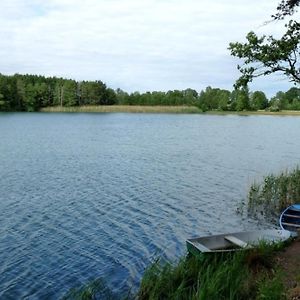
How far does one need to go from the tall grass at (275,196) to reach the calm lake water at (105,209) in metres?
1.04

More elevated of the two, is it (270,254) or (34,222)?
(270,254)

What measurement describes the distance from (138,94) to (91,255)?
145756 millimetres

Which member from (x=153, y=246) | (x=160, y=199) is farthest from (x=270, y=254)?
(x=160, y=199)

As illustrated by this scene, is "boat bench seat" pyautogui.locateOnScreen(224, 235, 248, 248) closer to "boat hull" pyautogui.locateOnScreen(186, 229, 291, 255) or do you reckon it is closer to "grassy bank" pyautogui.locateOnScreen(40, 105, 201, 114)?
"boat hull" pyautogui.locateOnScreen(186, 229, 291, 255)

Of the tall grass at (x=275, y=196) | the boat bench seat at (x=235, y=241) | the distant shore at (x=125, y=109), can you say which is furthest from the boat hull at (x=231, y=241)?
the distant shore at (x=125, y=109)

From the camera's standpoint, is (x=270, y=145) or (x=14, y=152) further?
(x=270, y=145)

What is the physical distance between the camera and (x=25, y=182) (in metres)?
24.5

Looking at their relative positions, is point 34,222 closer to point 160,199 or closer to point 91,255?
point 91,255

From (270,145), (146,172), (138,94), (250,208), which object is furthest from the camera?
(138,94)

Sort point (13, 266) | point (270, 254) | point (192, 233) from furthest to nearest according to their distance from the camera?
point (192, 233) → point (13, 266) → point (270, 254)

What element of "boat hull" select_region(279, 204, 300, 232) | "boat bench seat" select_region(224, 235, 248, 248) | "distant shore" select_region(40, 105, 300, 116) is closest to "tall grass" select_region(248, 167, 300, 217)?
"boat hull" select_region(279, 204, 300, 232)

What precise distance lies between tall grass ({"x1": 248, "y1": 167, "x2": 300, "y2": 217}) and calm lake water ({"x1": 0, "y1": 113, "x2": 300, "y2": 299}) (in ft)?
3.40

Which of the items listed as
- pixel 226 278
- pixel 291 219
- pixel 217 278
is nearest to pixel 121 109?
pixel 291 219

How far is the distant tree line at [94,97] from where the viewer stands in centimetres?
→ 12550
